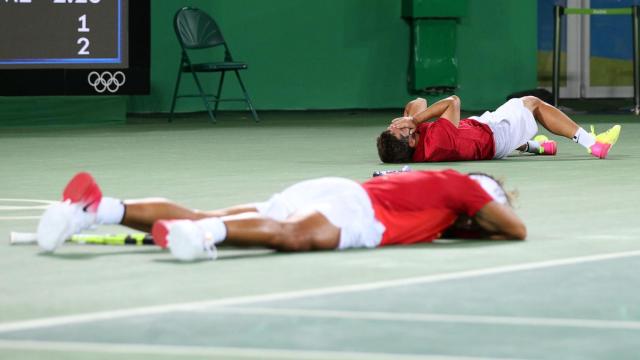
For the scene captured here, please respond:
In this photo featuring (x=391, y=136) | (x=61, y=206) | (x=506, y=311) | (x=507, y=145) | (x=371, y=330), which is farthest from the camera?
(x=507, y=145)

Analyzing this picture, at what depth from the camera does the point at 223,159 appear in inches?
387

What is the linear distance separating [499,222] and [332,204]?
0.73 m

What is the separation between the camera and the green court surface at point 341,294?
3656 millimetres

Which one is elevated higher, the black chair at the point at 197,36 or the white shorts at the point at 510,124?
the black chair at the point at 197,36

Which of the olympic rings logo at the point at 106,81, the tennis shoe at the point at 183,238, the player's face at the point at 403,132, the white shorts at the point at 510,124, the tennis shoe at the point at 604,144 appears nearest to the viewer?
the tennis shoe at the point at 183,238

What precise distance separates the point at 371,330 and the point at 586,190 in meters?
4.01

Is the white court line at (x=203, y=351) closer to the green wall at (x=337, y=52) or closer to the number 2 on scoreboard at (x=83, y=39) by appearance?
the number 2 on scoreboard at (x=83, y=39)

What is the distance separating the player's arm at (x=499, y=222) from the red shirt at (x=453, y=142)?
10.8 feet

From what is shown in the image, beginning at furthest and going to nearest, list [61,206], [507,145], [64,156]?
[64,156] < [507,145] < [61,206]

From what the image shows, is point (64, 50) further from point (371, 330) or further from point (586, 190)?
point (371, 330)

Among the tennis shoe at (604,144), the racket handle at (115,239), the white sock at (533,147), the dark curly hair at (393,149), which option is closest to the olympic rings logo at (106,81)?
the white sock at (533,147)

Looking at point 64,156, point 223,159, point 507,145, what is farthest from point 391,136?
point 64,156

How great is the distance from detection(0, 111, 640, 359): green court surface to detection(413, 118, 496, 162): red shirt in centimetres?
113

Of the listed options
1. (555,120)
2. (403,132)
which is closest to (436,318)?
(403,132)
